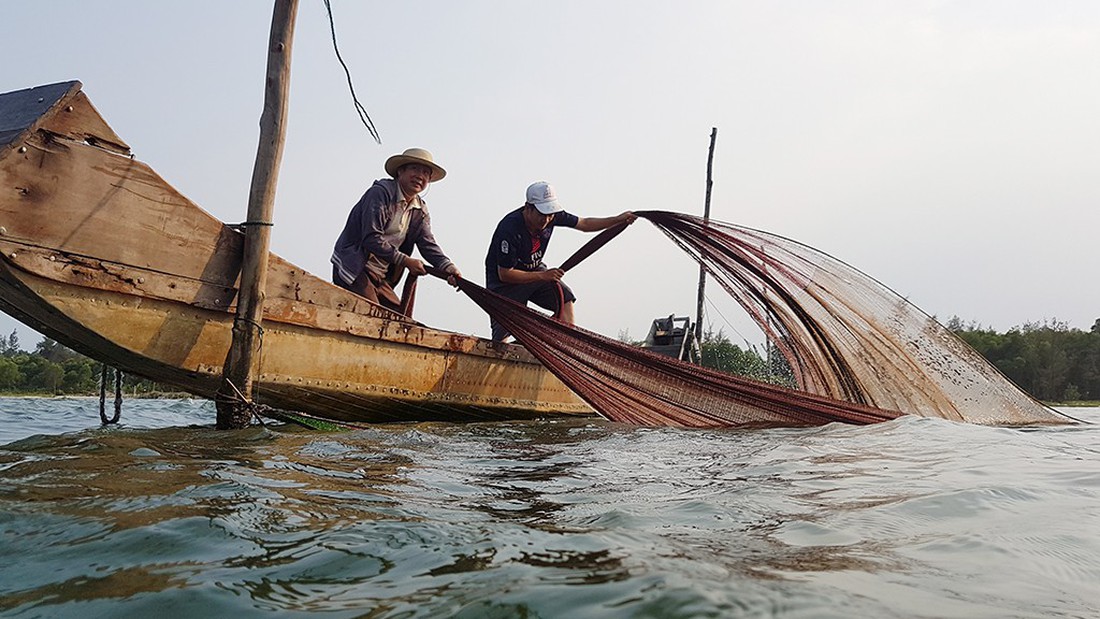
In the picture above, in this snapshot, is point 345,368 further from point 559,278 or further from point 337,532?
point 337,532

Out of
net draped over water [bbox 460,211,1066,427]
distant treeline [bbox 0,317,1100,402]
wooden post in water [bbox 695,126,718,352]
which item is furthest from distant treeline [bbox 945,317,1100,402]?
net draped over water [bbox 460,211,1066,427]

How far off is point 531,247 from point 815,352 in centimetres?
294

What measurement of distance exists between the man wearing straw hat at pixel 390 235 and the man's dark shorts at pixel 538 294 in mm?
1087

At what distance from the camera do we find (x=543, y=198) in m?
7.40

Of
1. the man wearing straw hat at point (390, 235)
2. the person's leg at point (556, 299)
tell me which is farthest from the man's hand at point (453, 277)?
the person's leg at point (556, 299)

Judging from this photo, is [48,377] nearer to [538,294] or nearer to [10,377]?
[10,377]

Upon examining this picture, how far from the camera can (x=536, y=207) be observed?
7.41m

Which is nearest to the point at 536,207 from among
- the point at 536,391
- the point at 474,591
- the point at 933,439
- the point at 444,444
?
the point at 536,391

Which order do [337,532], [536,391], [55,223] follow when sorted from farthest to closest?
[536,391] < [55,223] < [337,532]

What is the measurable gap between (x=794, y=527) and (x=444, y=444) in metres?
2.79

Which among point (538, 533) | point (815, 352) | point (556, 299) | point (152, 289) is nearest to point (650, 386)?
point (815, 352)

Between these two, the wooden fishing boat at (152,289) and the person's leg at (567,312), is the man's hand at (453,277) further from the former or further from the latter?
the person's leg at (567,312)

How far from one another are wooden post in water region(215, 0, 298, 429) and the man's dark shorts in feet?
9.58

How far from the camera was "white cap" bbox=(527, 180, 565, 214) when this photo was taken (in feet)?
24.1
